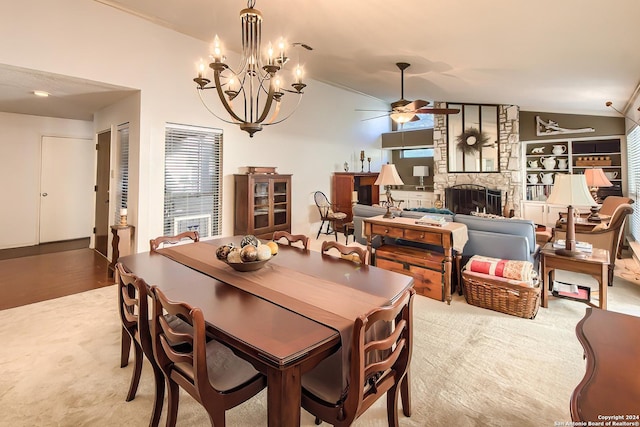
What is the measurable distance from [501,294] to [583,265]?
2.51 ft

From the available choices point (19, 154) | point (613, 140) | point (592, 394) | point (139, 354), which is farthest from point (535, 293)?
point (19, 154)

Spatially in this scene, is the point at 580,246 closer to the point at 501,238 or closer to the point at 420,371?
the point at 501,238

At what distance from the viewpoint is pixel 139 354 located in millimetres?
1870

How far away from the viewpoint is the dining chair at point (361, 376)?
1.22m

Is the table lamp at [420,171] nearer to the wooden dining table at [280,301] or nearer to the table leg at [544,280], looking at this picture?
the table leg at [544,280]

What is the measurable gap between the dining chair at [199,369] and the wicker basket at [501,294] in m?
2.49

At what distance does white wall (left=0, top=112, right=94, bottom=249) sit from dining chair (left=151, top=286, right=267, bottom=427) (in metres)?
6.23

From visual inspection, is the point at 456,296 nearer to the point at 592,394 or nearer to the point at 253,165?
the point at 592,394

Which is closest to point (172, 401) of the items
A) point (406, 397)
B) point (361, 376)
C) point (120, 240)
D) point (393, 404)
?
point (361, 376)

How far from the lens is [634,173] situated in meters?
5.06

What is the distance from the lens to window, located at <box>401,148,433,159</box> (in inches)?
345

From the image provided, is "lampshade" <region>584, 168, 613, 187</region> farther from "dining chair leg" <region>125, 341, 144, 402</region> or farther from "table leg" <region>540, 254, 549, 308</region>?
"dining chair leg" <region>125, 341, 144, 402</region>

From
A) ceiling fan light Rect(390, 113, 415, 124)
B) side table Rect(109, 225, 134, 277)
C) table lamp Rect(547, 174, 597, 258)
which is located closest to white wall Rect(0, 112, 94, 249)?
side table Rect(109, 225, 134, 277)

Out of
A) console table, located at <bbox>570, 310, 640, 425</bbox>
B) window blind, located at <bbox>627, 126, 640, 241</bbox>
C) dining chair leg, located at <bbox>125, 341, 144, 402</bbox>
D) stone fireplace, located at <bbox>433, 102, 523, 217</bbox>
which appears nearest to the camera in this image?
console table, located at <bbox>570, 310, 640, 425</bbox>
